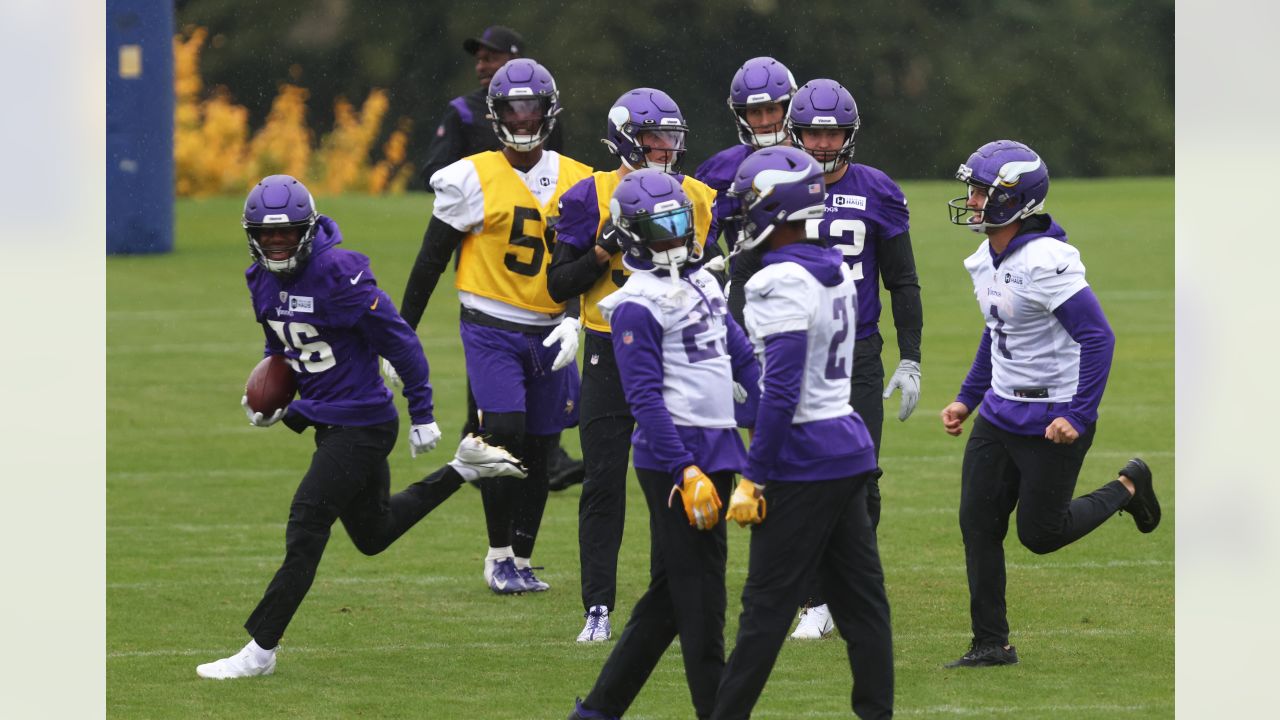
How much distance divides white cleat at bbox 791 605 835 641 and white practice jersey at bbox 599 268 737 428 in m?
1.74

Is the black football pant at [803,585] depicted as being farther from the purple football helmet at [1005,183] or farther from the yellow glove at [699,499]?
the purple football helmet at [1005,183]

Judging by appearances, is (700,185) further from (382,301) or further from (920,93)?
(920,93)

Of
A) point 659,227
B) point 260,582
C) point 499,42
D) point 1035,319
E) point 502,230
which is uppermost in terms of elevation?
point 499,42

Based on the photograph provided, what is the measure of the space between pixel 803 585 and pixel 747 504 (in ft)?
0.95

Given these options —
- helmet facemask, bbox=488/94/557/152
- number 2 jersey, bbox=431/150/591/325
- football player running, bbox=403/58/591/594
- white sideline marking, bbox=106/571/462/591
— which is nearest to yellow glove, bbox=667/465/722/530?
football player running, bbox=403/58/591/594

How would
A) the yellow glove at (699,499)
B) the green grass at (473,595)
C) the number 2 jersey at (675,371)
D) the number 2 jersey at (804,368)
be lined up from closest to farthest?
the number 2 jersey at (804,368) < the yellow glove at (699,499) < the number 2 jersey at (675,371) < the green grass at (473,595)

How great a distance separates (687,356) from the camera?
5289mm

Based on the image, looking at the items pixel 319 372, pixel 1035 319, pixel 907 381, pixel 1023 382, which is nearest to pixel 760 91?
pixel 907 381

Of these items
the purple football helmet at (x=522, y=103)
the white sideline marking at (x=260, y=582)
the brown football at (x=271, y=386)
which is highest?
the purple football helmet at (x=522, y=103)

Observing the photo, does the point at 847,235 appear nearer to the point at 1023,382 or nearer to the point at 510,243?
the point at 1023,382

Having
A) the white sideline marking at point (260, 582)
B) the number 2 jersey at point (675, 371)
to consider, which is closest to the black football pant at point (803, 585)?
the number 2 jersey at point (675, 371)

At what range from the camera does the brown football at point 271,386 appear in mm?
6473

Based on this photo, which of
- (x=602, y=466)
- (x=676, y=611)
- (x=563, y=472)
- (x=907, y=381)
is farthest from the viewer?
(x=563, y=472)

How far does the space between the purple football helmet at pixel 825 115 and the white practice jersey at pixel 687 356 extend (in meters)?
1.53
